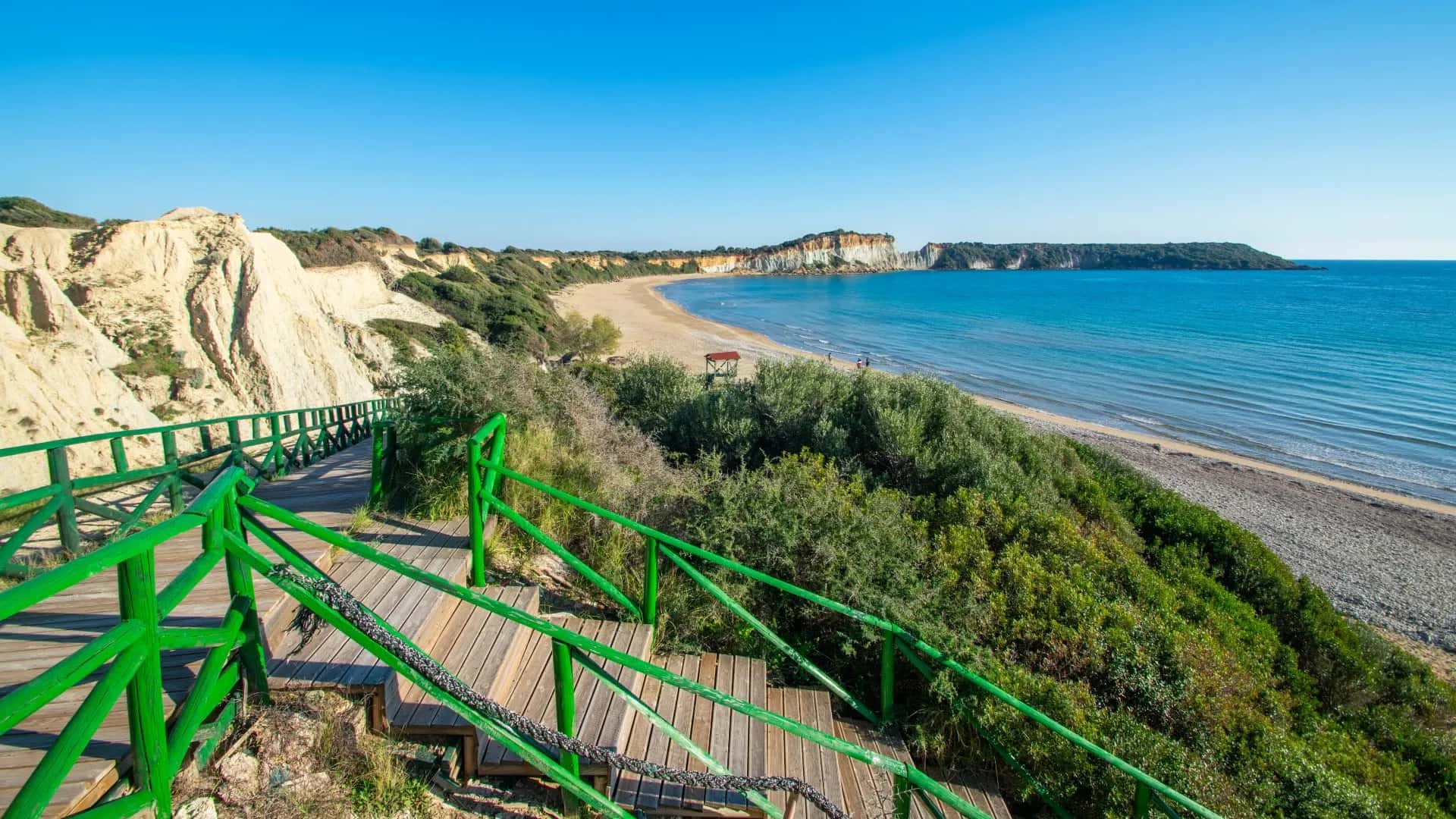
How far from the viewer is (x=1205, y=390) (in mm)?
28938

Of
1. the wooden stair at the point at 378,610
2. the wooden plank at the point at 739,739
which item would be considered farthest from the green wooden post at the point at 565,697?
the wooden stair at the point at 378,610

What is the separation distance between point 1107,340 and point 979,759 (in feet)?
160

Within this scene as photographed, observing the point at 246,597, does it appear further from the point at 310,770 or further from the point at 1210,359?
the point at 1210,359

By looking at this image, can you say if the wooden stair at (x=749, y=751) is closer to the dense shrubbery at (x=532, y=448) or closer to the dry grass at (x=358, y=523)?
the dense shrubbery at (x=532, y=448)

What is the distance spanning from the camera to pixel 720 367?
102ft

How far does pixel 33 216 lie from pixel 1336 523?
130ft

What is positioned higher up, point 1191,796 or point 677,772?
point 677,772

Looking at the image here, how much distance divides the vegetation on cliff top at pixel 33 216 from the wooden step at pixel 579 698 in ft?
79.9

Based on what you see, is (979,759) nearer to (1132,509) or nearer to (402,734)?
(402,734)

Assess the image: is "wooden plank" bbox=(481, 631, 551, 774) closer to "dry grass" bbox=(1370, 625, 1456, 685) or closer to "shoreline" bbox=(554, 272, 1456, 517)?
"dry grass" bbox=(1370, 625, 1456, 685)

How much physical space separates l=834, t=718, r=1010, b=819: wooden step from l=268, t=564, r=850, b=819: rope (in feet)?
3.79

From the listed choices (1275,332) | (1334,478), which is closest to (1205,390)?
(1334,478)

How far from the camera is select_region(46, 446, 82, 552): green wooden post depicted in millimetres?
5090

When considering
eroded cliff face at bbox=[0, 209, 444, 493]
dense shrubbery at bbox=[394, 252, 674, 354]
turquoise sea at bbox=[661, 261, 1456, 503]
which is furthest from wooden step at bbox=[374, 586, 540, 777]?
turquoise sea at bbox=[661, 261, 1456, 503]
